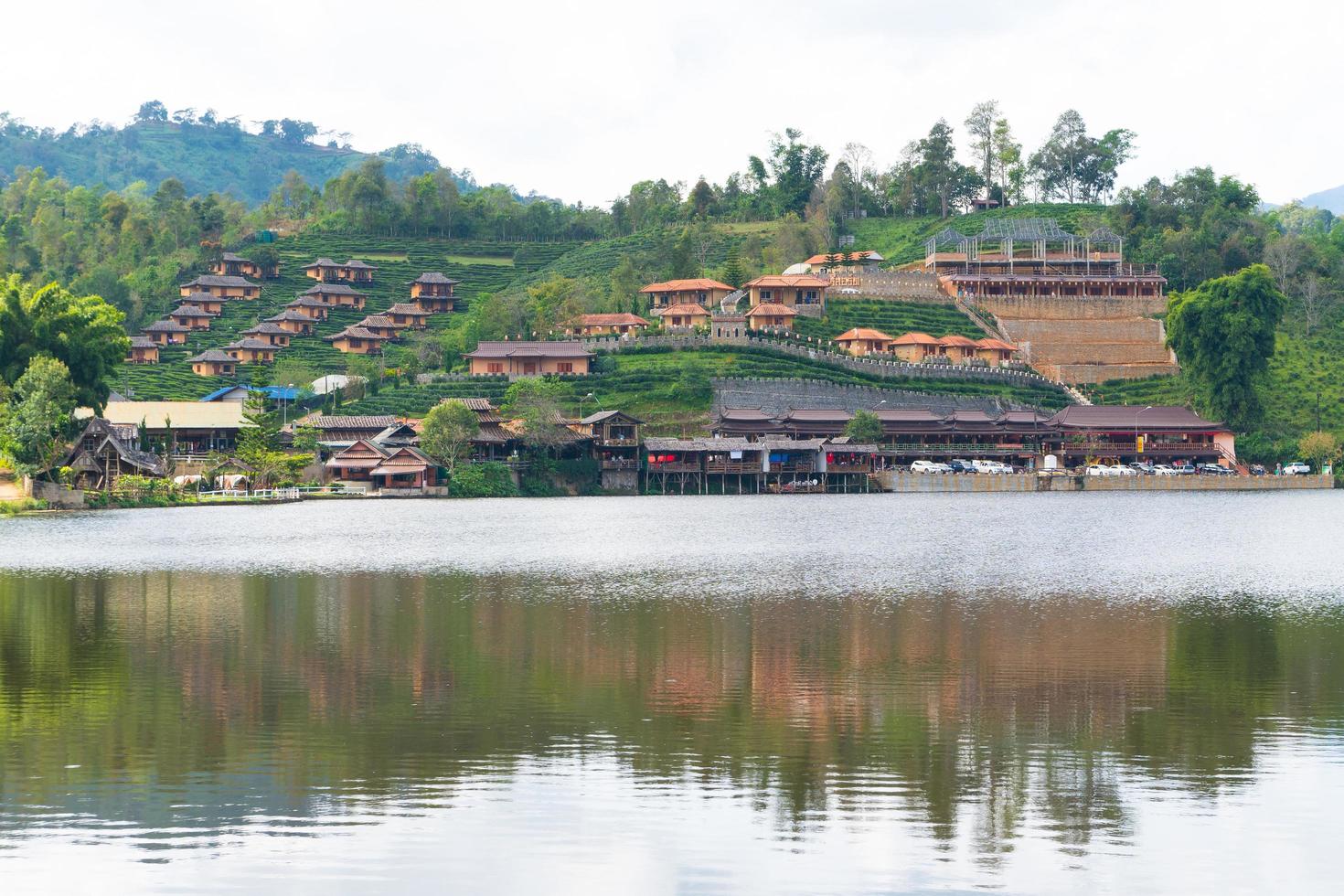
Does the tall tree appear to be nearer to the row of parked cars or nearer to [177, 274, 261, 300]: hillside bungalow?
the row of parked cars

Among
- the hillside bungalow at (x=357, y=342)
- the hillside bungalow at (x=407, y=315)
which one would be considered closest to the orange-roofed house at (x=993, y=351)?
the hillside bungalow at (x=407, y=315)

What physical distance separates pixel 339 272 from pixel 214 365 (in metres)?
26.9

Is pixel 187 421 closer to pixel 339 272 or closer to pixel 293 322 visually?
pixel 293 322

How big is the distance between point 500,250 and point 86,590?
122094mm

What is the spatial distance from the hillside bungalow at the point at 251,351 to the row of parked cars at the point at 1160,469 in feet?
222

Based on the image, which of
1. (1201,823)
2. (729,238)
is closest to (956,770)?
(1201,823)

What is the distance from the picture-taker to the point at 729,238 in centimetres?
15025

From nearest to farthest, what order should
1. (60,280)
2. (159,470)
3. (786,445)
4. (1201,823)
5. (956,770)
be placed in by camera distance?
(1201,823) < (956,770) < (159,470) < (786,445) < (60,280)

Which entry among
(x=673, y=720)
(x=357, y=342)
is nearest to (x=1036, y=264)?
(x=357, y=342)

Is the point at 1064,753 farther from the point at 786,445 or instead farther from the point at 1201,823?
the point at 786,445

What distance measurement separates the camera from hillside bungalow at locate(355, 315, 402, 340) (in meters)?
127

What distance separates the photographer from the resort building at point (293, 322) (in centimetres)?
12650

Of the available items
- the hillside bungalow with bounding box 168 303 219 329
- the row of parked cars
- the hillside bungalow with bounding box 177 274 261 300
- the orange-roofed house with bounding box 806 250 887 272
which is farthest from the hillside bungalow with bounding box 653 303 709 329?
the hillside bungalow with bounding box 177 274 261 300

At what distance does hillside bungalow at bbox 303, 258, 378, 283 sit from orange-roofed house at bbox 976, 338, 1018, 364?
6161cm
